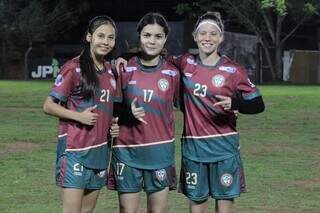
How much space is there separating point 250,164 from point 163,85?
6.22m

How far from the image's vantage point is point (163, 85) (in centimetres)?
560

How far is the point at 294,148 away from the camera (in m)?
13.7

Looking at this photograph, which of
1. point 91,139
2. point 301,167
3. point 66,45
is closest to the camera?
point 91,139

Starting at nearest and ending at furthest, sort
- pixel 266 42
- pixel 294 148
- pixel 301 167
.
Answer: pixel 301 167 < pixel 294 148 < pixel 266 42

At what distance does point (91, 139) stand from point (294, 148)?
28.7 feet

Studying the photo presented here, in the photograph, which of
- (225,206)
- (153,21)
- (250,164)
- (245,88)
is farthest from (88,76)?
(250,164)

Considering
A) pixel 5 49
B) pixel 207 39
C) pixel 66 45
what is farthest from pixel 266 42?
pixel 207 39

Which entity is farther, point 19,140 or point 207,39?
point 19,140

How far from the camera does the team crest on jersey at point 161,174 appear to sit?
18.5 feet

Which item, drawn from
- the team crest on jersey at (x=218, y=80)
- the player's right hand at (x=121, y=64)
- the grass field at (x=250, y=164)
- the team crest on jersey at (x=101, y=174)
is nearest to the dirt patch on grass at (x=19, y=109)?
the grass field at (x=250, y=164)

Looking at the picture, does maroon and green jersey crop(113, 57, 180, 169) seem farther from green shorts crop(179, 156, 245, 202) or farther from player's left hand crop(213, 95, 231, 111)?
player's left hand crop(213, 95, 231, 111)

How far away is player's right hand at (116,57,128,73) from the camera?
567cm

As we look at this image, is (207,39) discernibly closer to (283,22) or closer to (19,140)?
(19,140)

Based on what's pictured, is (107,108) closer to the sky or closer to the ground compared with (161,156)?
closer to the sky
